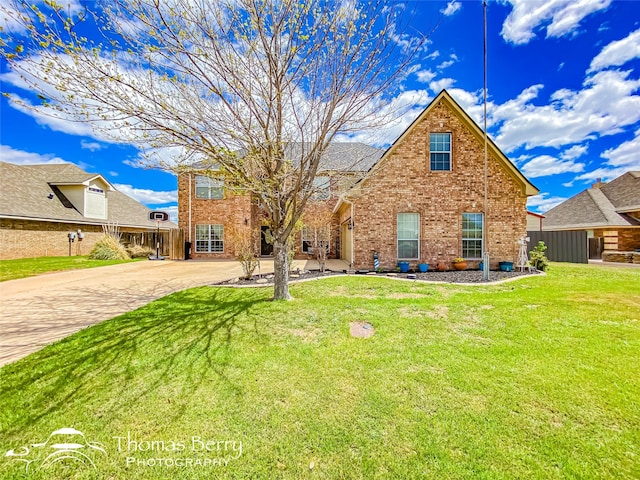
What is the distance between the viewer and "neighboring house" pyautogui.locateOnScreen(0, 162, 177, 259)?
15375mm

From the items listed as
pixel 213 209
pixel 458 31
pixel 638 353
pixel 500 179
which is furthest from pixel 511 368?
pixel 213 209

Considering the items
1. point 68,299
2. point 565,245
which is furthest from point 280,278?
point 565,245

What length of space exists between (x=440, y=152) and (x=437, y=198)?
2.09 meters

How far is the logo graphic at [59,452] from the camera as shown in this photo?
7.41ft

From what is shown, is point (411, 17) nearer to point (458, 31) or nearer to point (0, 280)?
point (458, 31)

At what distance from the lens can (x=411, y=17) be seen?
568 cm

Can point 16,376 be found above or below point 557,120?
below

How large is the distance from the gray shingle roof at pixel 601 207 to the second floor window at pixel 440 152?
51.2 ft

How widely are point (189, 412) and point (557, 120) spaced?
75.5 feet

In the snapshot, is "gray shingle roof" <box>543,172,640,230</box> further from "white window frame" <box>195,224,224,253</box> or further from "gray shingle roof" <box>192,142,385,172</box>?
"white window frame" <box>195,224,224,253</box>

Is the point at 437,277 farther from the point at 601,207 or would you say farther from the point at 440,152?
the point at 601,207

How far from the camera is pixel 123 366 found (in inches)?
145

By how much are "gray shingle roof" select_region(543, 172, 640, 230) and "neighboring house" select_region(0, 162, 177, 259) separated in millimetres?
30737

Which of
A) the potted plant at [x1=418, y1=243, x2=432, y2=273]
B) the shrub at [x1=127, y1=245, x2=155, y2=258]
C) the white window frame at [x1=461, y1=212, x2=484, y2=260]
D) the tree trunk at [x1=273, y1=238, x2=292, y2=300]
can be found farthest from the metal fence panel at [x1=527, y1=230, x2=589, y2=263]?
the shrub at [x1=127, y1=245, x2=155, y2=258]
